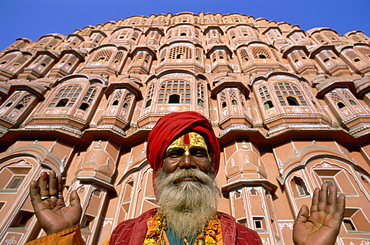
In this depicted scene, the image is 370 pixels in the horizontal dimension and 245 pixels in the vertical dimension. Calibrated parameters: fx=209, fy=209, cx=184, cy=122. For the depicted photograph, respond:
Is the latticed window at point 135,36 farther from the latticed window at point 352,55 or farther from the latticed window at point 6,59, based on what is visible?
the latticed window at point 352,55

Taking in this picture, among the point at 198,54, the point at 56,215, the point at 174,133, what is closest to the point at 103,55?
the point at 198,54

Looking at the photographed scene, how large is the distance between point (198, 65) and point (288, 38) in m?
10.6

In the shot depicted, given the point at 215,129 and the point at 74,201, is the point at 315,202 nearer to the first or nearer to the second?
the point at 74,201

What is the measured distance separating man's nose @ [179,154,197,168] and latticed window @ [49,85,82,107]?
28.1 feet

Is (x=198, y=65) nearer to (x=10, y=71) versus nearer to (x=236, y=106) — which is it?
(x=236, y=106)

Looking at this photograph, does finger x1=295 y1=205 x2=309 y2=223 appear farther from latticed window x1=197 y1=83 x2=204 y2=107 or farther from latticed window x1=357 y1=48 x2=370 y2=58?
latticed window x1=357 y1=48 x2=370 y2=58

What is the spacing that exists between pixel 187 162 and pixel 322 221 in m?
1.25

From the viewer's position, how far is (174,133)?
2418 mm

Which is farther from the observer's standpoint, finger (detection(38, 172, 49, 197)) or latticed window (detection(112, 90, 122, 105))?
latticed window (detection(112, 90, 122, 105))

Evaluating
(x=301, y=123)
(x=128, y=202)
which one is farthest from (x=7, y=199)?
(x=301, y=123)

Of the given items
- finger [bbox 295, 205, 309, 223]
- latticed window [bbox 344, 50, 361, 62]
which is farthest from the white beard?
latticed window [bbox 344, 50, 361, 62]

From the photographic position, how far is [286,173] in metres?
6.61

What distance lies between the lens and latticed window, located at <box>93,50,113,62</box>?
47.1ft

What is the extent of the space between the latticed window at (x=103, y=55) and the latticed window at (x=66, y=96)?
4819 mm
